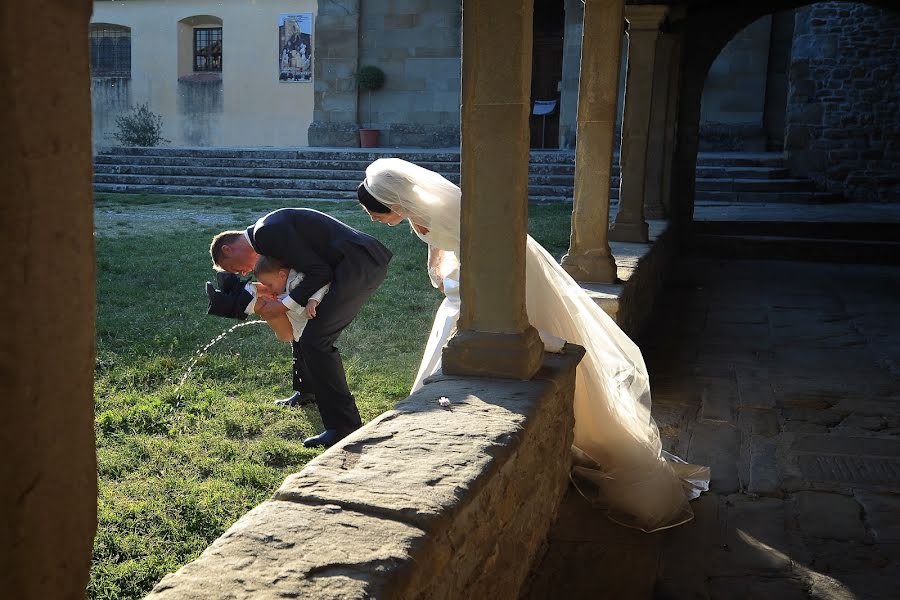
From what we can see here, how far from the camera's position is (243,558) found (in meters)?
1.59

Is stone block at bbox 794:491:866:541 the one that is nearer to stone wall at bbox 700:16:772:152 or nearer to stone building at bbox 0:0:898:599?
stone building at bbox 0:0:898:599

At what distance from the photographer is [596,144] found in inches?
206

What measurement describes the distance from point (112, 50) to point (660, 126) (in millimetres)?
20527

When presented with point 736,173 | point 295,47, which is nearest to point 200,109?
point 295,47

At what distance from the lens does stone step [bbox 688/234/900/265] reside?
398 inches

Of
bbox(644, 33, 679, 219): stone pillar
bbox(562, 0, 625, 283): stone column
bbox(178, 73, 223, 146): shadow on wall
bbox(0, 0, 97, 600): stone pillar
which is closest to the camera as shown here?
bbox(0, 0, 97, 600): stone pillar

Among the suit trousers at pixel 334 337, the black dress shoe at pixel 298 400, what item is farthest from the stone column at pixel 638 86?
the black dress shoe at pixel 298 400

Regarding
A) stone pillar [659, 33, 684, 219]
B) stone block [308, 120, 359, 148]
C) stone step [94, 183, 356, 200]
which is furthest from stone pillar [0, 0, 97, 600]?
stone block [308, 120, 359, 148]

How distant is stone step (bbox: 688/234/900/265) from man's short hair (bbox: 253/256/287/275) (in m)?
7.29

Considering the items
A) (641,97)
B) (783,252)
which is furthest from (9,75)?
(783,252)

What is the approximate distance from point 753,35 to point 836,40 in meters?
1.90

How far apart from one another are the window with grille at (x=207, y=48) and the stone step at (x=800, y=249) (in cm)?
1760

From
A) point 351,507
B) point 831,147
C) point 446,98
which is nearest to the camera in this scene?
point 351,507

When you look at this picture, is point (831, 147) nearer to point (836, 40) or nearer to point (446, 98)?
point (836, 40)
